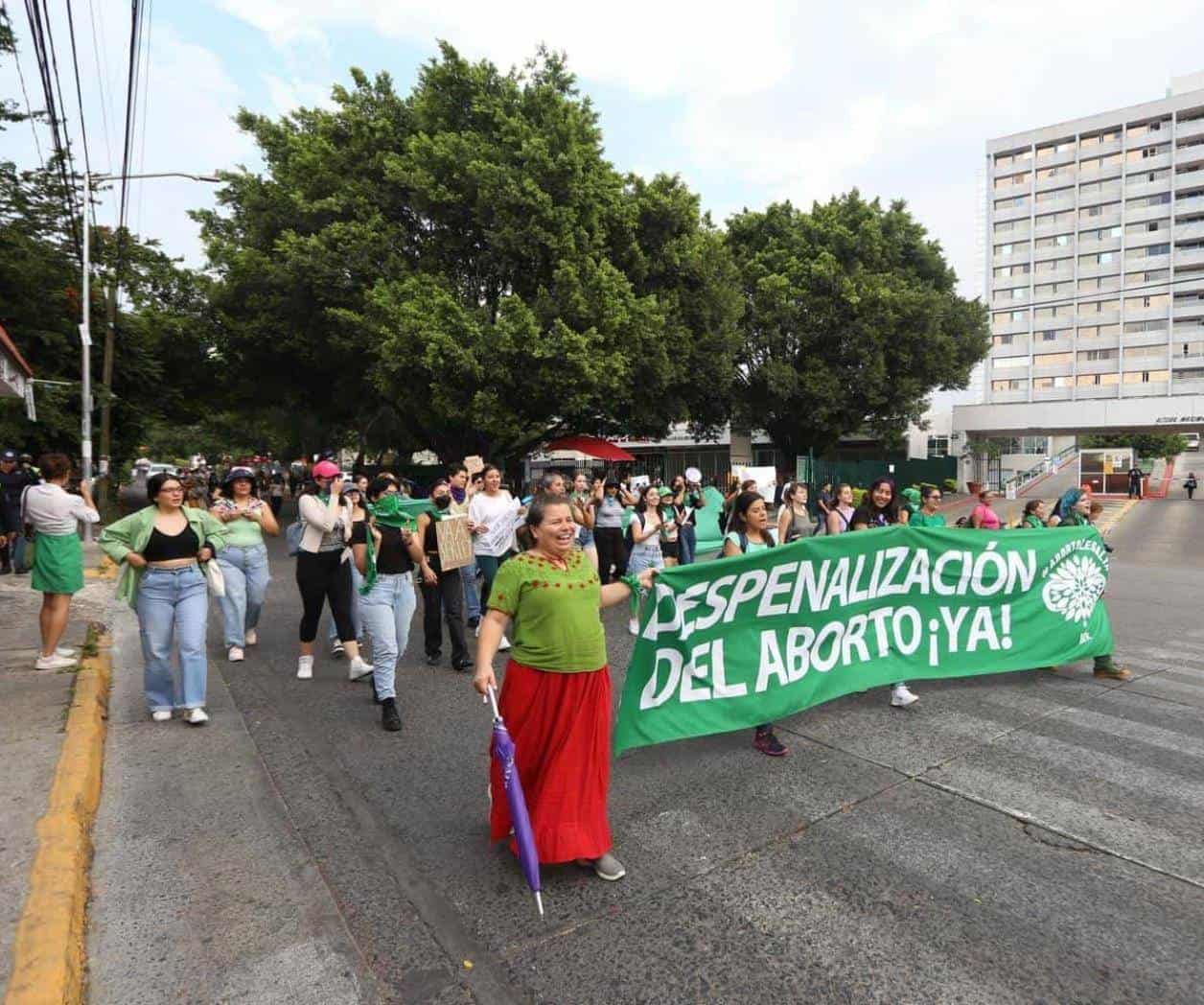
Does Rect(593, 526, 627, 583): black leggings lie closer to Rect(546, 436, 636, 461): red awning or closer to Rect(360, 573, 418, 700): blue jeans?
Rect(360, 573, 418, 700): blue jeans

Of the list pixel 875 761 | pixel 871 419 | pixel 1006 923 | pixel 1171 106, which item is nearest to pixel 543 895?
pixel 1006 923

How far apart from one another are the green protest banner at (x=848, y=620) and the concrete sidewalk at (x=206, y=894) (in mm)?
1783

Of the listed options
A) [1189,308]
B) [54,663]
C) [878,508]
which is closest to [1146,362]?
[1189,308]

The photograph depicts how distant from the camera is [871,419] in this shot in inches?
1190

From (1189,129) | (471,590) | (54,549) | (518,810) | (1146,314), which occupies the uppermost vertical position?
(1189,129)

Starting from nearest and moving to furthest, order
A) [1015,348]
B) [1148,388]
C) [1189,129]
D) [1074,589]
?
[1074,589] < [1189,129] < [1148,388] < [1015,348]

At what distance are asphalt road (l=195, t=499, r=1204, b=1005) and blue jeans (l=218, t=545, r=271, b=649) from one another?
155cm

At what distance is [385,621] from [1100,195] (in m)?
84.5

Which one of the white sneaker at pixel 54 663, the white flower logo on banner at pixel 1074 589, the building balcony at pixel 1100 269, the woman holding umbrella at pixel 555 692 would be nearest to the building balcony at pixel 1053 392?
the building balcony at pixel 1100 269

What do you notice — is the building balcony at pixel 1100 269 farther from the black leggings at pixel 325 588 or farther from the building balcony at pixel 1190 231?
the black leggings at pixel 325 588

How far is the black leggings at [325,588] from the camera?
582 centimetres

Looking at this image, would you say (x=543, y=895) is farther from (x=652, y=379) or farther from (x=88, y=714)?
(x=652, y=379)

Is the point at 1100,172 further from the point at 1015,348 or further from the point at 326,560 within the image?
the point at 326,560

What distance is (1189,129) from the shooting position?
64.6 meters
